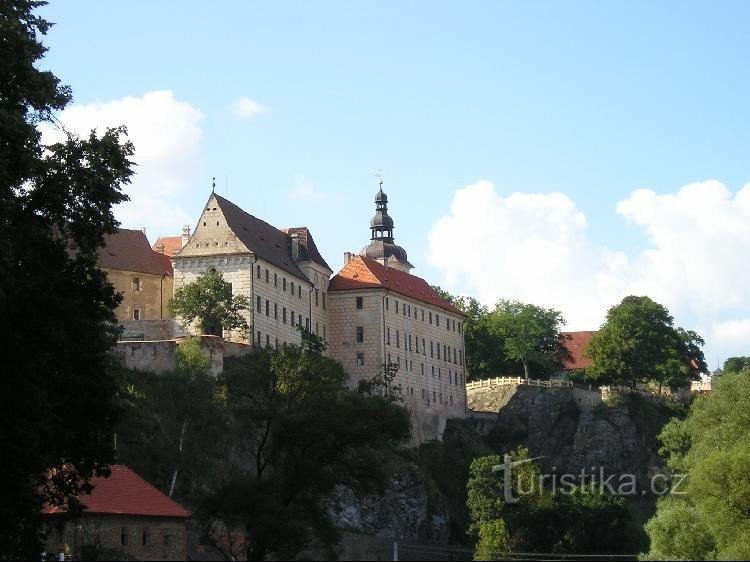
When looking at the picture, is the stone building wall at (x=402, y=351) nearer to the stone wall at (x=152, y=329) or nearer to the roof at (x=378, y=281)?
the roof at (x=378, y=281)

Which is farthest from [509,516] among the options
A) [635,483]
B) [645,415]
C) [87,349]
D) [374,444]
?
[87,349]

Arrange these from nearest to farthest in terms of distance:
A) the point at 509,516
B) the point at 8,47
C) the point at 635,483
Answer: the point at 8,47 < the point at 509,516 < the point at 635,483

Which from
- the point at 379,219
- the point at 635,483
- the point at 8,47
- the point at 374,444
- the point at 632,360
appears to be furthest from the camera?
the point at 379,219

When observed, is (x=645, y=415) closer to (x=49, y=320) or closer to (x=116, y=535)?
(x=116, y=535)

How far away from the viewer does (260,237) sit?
9162 cm

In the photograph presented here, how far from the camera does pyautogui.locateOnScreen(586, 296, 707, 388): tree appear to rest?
113 meters

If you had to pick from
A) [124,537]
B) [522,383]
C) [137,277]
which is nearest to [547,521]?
[522,383]

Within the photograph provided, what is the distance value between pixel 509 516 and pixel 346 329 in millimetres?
20749

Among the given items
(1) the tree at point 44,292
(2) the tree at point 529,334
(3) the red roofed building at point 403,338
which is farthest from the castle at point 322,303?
(1) the tree at point 44,292

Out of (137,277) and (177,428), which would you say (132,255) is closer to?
(137,277)

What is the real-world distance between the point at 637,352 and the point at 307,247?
1245 inches

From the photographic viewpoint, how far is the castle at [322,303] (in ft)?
284

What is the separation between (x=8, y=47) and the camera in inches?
1394

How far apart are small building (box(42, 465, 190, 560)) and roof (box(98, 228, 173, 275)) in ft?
109
